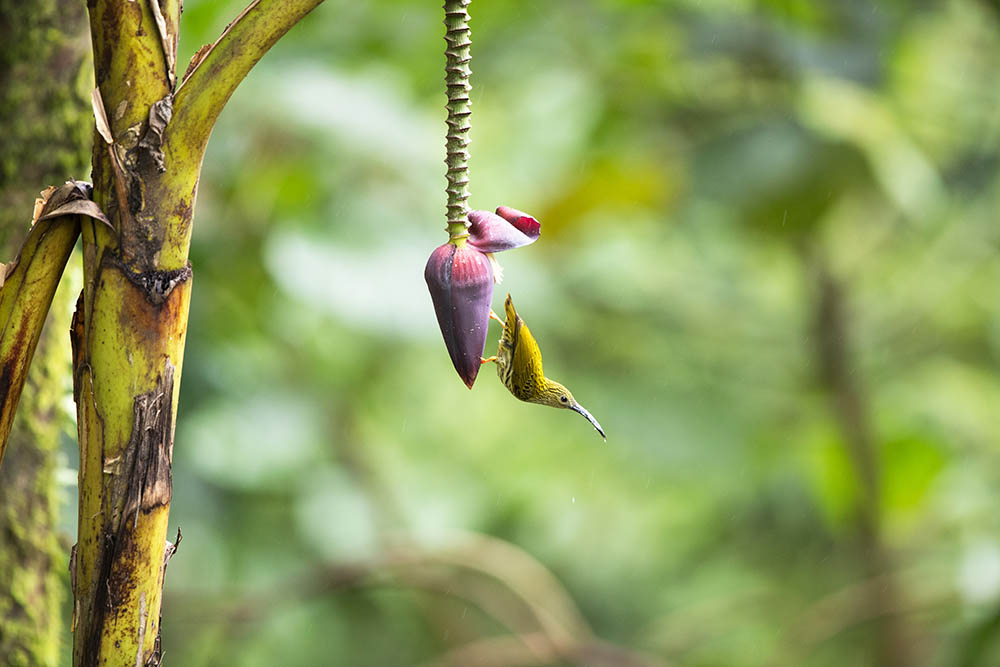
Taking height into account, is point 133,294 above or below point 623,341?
below

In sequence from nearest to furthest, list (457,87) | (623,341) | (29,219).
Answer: (457,87)
(29,219)
(623,341)

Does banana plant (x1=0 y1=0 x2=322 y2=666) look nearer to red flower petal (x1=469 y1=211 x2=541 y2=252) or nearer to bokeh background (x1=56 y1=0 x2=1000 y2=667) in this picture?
red flower petal (x1=469 y1=211 x2=541 y2=252)

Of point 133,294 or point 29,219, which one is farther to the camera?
point 29,219

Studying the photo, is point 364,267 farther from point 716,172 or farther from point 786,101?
point 786,101

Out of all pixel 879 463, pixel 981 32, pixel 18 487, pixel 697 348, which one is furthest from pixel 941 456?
pixel 18 487

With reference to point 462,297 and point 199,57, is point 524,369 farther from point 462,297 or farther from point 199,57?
point 199,57

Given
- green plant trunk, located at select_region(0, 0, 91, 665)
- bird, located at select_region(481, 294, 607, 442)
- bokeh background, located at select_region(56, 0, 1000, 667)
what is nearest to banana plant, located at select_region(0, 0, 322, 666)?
bird, located at select_region(481, 294, 607, 442)

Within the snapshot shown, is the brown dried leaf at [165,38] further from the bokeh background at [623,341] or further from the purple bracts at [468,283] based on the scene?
the bokeh background at [623,341]

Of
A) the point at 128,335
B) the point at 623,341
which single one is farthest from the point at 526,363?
the point at 623,341

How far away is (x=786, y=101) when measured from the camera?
1262 millimetres

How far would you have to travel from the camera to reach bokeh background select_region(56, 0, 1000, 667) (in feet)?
3.55

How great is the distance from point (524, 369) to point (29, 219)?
0.35m

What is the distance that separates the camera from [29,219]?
53 centimetres

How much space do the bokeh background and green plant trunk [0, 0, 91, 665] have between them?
1.30 feet
